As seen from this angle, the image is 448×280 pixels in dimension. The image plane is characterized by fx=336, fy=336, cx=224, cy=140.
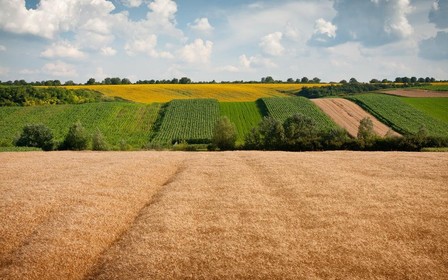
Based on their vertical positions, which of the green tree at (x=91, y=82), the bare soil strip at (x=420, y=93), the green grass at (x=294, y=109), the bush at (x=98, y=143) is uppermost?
the green tree at (x=91, y=82)

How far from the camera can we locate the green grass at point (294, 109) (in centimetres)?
8431

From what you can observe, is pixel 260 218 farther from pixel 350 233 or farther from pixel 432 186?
pixel 432 186

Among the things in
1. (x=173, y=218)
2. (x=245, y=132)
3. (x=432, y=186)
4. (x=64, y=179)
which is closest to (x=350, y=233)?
(x=173, y=218)

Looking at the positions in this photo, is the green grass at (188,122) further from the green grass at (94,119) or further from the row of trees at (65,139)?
the row of trees at (65,139)

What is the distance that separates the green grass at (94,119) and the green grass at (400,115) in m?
59.7

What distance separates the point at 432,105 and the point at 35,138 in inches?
4086

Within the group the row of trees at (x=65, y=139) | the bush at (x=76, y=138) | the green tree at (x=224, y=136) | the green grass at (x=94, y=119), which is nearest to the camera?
the row of trees at (x=65, y=139)

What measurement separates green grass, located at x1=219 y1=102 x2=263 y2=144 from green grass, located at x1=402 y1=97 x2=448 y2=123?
4577 cm

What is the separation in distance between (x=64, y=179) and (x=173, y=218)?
10.9 metres

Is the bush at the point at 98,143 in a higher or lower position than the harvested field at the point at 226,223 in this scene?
lower

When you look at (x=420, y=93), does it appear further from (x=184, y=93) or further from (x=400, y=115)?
(x=184, y=93)

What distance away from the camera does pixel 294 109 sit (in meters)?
94.4

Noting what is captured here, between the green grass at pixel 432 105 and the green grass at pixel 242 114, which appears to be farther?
the green grass at pixel 432 105

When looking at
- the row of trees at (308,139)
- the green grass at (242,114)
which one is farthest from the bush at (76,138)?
the green grass at (242,114)
